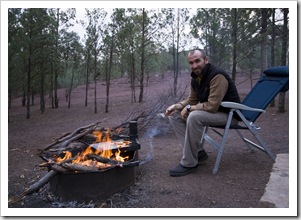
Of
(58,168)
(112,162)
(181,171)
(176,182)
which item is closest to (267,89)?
(181,171)

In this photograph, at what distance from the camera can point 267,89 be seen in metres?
3.85

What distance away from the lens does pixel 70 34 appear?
17391 millimetres

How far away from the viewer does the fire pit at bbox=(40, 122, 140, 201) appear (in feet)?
9.91

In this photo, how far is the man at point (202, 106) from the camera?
3.49m

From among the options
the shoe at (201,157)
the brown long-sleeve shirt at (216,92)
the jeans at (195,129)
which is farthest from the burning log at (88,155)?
the brown long-sleeve shirt at (216,92)

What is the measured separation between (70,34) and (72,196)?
15.8 m

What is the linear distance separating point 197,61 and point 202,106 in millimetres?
550

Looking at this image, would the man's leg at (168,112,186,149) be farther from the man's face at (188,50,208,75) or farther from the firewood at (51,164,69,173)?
the firewood at (51,164,69,173)

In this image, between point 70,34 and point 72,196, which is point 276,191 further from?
point 70,34

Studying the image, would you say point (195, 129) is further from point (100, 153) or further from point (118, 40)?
point (118, 40)

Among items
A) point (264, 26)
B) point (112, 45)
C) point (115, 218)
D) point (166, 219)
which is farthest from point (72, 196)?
point (112, 45)

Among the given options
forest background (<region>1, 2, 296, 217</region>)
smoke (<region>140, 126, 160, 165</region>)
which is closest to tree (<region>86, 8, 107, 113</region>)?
forest background (<region>1, 2, 296, 217</region>)

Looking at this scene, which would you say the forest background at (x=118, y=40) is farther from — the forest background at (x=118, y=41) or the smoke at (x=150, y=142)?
the smoke at (x=150, y=142)

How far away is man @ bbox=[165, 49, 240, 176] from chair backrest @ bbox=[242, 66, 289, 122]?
304mm
